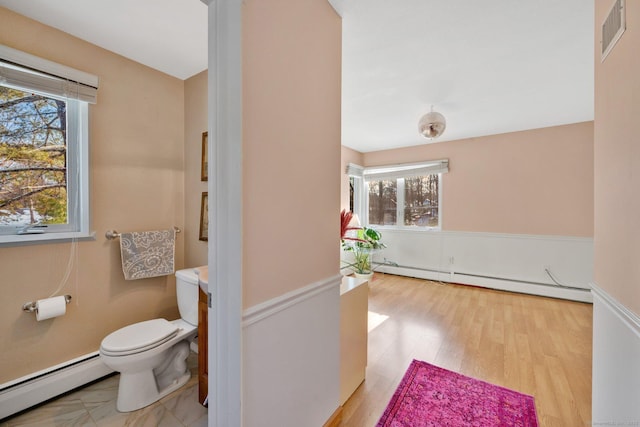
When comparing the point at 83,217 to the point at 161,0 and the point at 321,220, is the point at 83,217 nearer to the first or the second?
the point at 161,0

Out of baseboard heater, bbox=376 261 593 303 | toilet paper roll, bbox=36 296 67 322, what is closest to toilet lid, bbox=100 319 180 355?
toilet paper roll, bbox=36 296 67 322

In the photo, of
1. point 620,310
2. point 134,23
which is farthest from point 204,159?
point 620,310

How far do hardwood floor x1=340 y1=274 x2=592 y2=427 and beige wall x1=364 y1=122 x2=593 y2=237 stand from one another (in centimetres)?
101

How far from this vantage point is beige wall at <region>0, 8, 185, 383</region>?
1.49 metres

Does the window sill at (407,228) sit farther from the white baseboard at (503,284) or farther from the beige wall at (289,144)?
the beige wall at (289,144)

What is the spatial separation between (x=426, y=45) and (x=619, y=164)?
4.27 feet

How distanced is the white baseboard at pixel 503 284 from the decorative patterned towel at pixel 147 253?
3.62 meters

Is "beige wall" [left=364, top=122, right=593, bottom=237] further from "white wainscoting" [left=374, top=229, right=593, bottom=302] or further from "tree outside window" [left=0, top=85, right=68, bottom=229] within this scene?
"tree outside window" [left=0, top=85, right=68, bottom=229]

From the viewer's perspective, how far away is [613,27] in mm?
958

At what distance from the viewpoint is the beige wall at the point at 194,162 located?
211 centimetres

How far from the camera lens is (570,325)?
262cm

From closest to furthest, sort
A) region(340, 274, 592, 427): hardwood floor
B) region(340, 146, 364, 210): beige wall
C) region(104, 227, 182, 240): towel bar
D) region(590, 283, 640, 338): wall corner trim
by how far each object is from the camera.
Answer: region(590, 283, 640, 338): wall corner trim
region(340, 274, 592, 427): hardwood floor
region(104, 227, 182, 240): towel bar
region(340, 146, 364, 210): beige wall

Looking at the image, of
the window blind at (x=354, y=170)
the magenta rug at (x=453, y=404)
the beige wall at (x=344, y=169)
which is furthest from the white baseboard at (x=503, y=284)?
the magenta rug at (x=453, y=404)

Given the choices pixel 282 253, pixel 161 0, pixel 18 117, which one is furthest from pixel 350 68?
pixel 18 117
